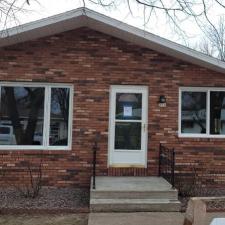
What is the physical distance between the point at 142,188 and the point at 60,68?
12.9 feet

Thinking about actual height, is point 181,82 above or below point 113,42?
below

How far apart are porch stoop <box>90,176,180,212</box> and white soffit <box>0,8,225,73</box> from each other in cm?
336

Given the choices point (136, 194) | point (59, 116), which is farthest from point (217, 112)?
point (59, 116)

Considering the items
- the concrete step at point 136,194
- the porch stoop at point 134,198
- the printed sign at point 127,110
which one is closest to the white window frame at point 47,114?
the printed sign at point 127,110

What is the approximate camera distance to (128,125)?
12.7 meters

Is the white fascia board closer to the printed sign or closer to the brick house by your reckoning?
the brick house

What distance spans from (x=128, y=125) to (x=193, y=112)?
1821 millimetres

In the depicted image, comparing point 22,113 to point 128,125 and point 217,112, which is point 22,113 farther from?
point 217,112

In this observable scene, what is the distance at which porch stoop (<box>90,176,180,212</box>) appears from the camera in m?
9.92

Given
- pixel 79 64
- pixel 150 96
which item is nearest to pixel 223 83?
pixel 150 96

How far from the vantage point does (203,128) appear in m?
13.0

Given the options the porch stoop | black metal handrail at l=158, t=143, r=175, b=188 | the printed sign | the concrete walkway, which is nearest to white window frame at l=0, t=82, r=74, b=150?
the printed sign

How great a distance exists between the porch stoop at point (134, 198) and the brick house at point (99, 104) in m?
1.72

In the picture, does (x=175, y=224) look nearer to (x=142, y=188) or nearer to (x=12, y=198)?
(x=142, y=188)
